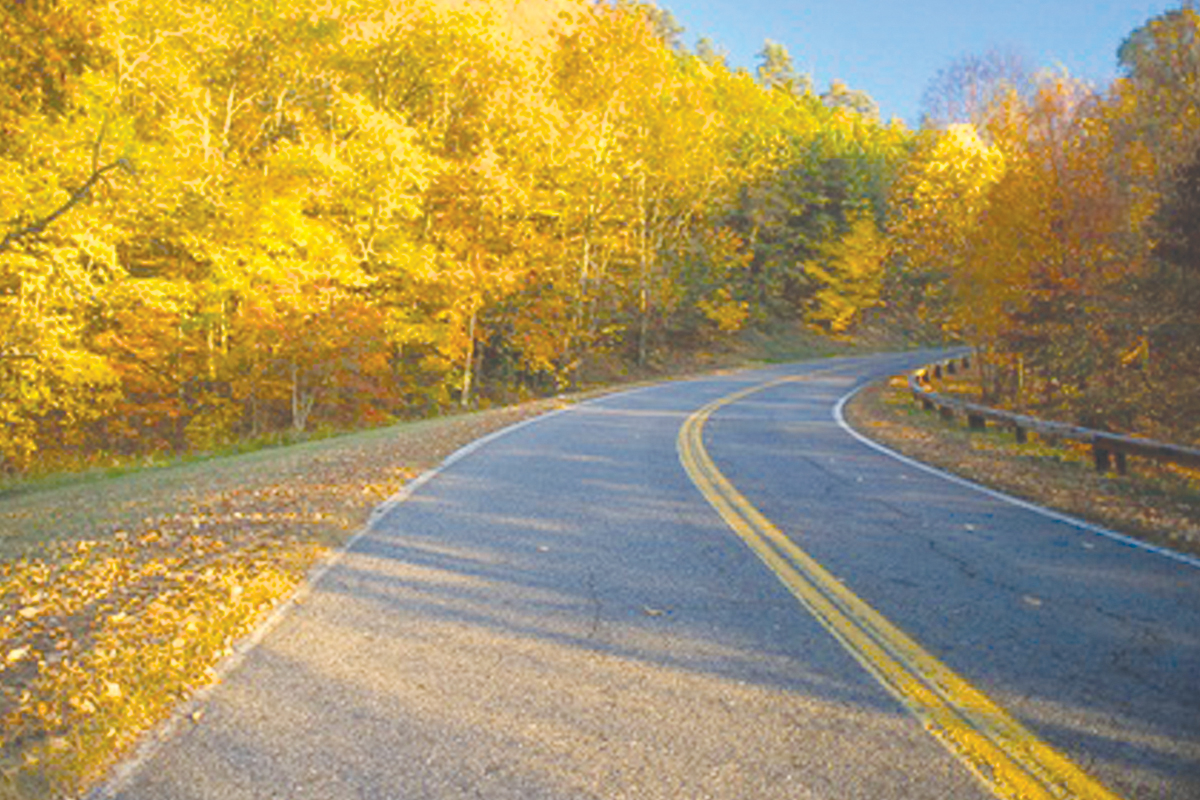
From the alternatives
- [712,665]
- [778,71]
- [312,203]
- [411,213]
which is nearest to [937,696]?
[712,665]

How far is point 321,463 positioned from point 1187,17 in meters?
18.5

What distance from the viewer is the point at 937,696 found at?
3.44m

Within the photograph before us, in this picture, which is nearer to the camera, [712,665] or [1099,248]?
[712,665]

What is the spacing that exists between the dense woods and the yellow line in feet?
29.9

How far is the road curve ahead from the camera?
112 inches

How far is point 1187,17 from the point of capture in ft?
51.4

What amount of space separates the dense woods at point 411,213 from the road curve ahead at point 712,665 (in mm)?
7373

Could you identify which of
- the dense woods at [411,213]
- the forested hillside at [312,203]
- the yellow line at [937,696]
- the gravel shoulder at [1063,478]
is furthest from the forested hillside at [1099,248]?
the forested hillside at [312,203]

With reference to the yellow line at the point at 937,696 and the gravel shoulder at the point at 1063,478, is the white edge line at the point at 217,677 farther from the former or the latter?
the gravel shoulder at the point at 1063,478

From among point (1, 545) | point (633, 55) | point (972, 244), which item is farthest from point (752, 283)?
point (1, 545)

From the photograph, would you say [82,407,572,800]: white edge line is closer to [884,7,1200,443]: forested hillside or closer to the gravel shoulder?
the gravel shoulder

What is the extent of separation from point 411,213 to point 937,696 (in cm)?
2041

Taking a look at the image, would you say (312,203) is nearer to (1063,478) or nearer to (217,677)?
(1063,478)

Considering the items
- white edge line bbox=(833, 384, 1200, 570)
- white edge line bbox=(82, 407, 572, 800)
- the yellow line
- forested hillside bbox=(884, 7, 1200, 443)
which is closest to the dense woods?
forested hillside bbox=(884, 7, 1200, 443)
